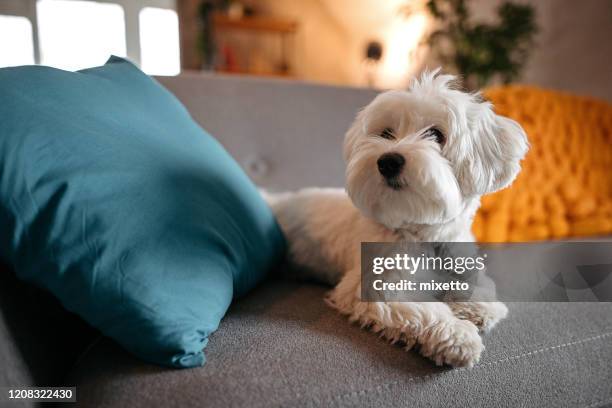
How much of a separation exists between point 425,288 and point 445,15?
2.40 meters

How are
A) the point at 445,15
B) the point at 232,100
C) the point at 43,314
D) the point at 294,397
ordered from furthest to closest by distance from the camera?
the point at 445,15 → the point at 232,100 → the point at 43,314 → the point at 294,397

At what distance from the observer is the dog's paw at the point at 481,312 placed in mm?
923

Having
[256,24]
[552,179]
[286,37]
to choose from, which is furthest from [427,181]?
[286,37]

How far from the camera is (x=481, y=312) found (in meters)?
0.94

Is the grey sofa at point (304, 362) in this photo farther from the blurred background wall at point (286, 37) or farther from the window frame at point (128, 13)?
the window frame at point (128, 13)

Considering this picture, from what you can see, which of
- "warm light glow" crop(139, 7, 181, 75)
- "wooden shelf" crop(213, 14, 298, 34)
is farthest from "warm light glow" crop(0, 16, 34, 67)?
"wooden shelf" crop(213, 14, 298, 34)

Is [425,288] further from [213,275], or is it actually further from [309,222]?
[213,275]

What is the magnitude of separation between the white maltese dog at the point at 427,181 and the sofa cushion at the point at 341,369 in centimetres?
5

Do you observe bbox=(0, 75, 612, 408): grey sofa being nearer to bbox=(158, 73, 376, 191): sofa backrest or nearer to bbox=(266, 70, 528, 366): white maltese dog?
bbox=(266, 70, 528, 366): white maltese dog

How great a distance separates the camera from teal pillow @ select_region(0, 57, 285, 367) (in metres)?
0.67

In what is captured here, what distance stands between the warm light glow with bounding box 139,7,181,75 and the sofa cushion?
13.7ft

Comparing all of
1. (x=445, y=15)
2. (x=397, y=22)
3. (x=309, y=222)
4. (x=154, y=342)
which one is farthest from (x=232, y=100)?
(x=397, y=22)

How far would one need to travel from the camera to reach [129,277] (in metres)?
0.70

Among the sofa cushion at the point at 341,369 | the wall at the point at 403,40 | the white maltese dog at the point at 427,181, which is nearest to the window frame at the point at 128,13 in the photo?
the wall at the point at 403,40
